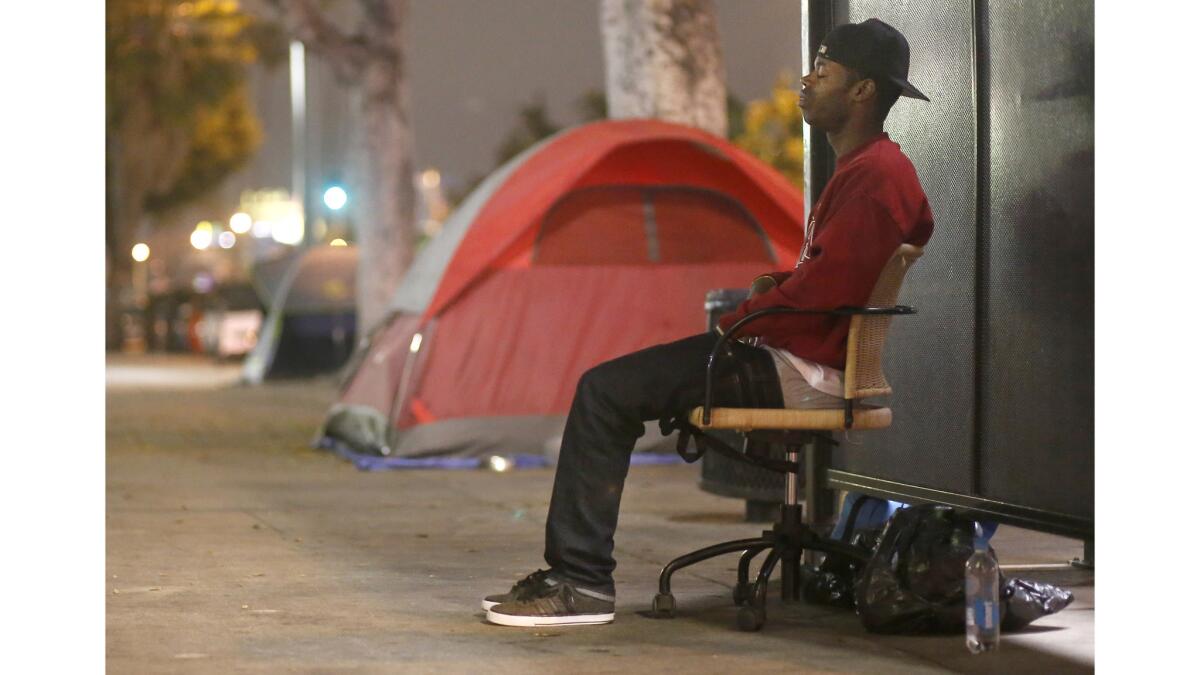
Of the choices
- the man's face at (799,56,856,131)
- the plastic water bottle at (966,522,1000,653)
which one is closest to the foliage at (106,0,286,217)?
the man's face at (799,56,856,131)

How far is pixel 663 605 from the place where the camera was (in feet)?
18.0

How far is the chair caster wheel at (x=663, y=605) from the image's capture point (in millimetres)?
5492

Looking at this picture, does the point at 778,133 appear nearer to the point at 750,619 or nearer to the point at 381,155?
the point at 381,155

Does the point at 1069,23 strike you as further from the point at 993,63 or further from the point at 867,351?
the point at 867,351

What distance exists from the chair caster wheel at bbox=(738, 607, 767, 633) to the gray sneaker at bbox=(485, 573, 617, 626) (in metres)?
0.38

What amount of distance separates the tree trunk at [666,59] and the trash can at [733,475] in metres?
5.29

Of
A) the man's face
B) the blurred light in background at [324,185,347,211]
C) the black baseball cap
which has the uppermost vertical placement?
the blurred light in background at [324,185,347,211]

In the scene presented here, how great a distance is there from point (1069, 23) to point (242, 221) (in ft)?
286

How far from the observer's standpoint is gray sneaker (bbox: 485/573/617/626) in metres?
5.27

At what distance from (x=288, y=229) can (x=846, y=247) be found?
80.1 m

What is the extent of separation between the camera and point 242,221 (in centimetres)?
8988

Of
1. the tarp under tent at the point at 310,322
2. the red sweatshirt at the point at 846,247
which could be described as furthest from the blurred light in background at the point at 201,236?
the red sweatshirt at the point at 846,247

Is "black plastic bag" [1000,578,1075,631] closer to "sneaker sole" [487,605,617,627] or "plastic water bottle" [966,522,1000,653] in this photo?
"plastic water bottle" [966,522,1000,653]
